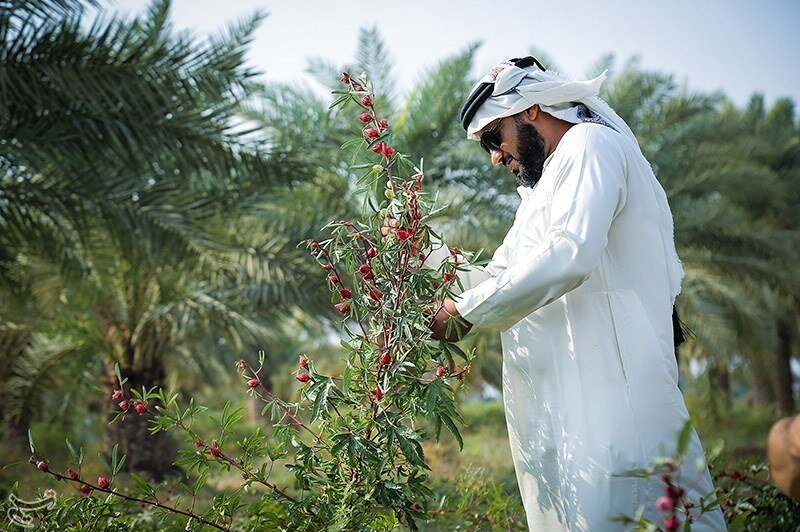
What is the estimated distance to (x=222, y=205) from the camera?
8.13 meters

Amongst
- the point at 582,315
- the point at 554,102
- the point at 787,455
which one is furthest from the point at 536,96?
the point at 787,455

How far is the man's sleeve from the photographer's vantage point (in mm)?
2211

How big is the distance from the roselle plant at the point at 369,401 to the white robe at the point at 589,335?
19cm

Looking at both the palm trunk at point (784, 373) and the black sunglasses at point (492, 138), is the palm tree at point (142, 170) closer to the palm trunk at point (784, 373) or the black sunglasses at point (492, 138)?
the black sunglasses at point (492, 138)

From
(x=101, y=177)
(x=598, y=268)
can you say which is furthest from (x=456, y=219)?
(x=598, y=268)

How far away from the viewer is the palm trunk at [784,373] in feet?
53.7

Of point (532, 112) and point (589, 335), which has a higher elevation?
point (532, 112)

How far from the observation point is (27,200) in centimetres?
693

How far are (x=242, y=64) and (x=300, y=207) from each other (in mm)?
3172

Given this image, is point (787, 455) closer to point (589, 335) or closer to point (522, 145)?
point (589, 335)

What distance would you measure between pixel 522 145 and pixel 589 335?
26.7 inches

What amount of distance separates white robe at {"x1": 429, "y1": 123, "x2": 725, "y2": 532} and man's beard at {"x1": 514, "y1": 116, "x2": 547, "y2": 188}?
0.14m

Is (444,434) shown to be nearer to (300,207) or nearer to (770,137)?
(300,207)

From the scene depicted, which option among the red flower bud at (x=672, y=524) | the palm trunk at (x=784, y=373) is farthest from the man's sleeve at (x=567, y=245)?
the palm trunk at (x=784, y=373)
